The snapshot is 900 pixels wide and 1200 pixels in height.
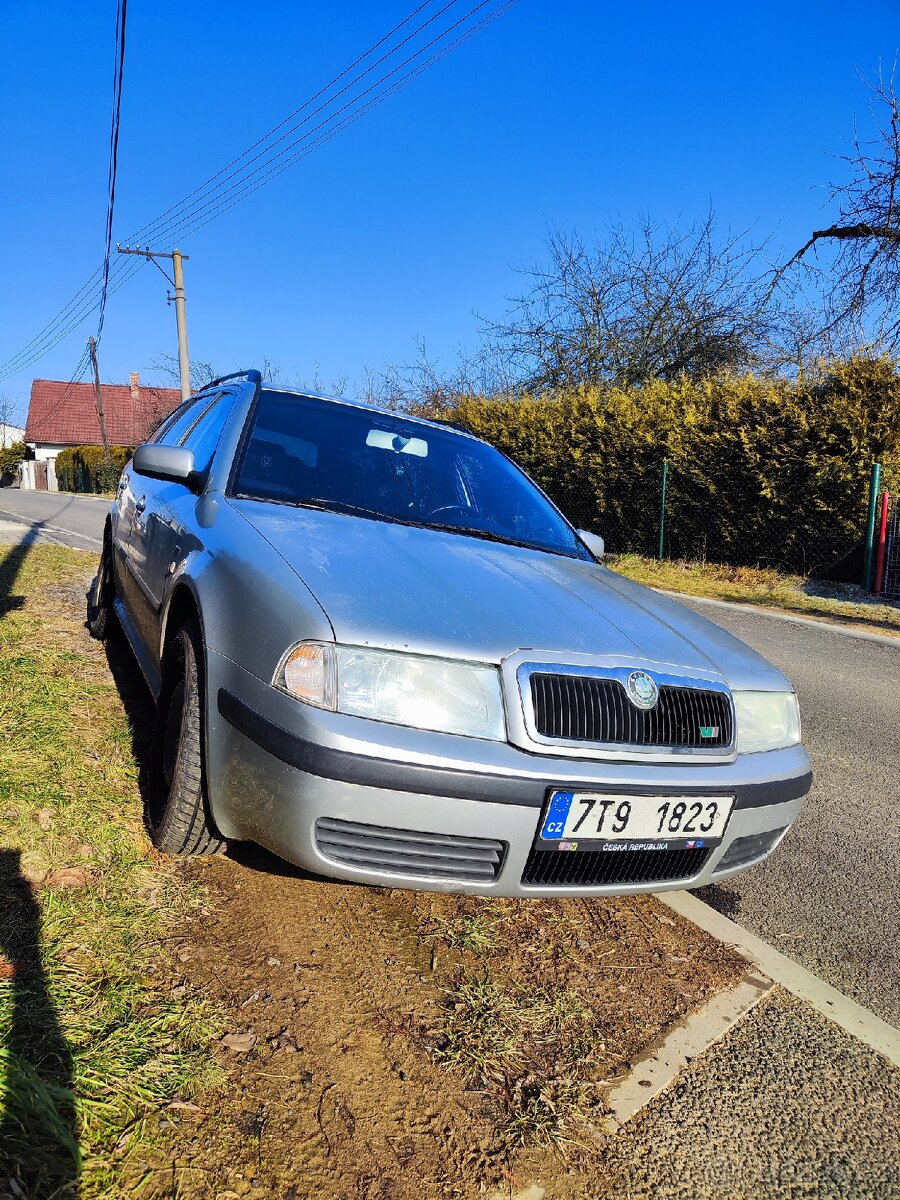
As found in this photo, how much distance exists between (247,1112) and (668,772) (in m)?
1.21

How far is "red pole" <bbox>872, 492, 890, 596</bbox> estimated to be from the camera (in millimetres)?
10281

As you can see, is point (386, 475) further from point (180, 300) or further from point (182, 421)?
point (180, 300)

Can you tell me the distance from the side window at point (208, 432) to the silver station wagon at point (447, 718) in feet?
1.68

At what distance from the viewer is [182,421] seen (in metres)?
4.48

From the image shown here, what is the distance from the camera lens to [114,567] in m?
4.79

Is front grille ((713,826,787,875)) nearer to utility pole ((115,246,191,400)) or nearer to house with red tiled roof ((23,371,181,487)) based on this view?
utility pole ((115,246,191,400))

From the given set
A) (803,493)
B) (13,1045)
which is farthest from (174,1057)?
(803,493)

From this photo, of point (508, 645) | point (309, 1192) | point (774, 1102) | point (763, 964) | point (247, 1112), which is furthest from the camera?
point (763, 964)

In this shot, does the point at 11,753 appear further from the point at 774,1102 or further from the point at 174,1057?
the point at 774,1102

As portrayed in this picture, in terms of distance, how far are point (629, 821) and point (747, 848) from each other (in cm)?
57

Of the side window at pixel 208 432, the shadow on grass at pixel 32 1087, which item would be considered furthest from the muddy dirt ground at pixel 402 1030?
the side window at pixel 208 432

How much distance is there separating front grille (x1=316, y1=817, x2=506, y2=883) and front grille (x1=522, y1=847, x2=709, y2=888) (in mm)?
109

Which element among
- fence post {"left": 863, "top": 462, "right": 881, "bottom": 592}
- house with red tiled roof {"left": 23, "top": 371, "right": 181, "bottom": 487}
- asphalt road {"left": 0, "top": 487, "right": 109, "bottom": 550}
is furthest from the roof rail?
house with red tiled roof {"left": 23, "top": 371, "right": 181, "bottom": 487}

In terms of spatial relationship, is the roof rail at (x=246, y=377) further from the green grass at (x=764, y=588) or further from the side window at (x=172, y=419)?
the green grass at (x=764, y=588)
